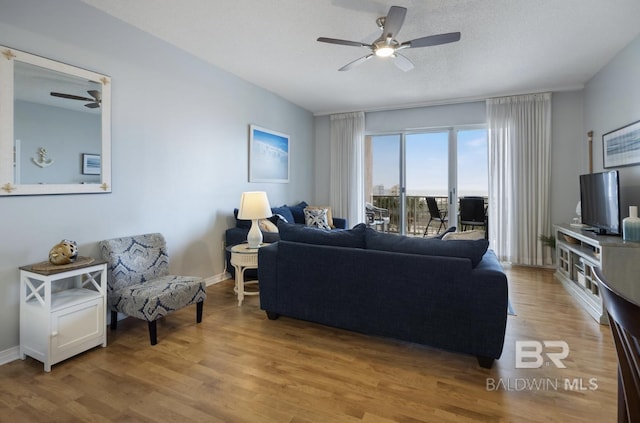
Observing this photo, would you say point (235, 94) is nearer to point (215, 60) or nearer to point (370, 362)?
point (215, 60)

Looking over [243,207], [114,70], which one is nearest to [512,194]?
[243,207]

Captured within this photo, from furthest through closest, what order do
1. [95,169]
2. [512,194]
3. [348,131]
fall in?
1. [348,131]
2. [512,194]
3. [95,169]

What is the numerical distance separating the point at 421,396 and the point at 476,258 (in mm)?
930

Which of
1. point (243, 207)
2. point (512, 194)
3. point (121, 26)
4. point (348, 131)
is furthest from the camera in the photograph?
point (348, 131)

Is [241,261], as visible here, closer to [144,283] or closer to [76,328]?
[144,283]

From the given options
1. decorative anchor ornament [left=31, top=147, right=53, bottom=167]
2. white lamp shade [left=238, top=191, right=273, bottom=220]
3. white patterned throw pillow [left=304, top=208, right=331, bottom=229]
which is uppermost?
decorative anchor ornament [left=31, top=147, right=53, bottom=167]

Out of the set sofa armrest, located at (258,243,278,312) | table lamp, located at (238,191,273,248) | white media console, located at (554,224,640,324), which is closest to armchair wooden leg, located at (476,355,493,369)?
white media console, located at (554,224,640,324)

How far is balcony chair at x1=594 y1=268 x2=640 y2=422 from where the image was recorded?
0.66 meters

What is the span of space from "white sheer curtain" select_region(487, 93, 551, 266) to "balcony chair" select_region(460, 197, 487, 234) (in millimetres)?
159

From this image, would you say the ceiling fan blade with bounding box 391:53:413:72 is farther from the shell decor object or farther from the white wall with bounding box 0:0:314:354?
the shell decor object

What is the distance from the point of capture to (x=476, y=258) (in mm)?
2125

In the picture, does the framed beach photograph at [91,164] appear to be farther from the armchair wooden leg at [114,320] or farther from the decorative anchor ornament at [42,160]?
the armchair wooden leg at [114,320]

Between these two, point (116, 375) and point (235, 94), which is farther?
point (235, 94)

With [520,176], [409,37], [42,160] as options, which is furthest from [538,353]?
[42,160]
